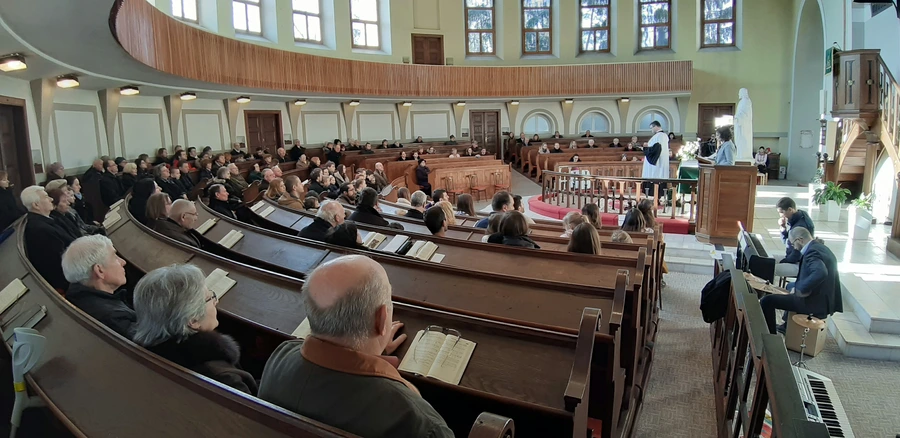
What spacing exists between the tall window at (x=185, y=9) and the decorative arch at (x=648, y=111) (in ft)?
46.6

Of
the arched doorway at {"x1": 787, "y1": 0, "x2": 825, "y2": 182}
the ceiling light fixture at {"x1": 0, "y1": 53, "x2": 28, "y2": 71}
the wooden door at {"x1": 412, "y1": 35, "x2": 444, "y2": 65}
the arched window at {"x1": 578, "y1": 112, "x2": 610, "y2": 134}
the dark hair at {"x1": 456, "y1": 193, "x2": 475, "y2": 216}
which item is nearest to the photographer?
the ceiling light fixture at {"x1": 0, "y1": 53, "x2": 28, "y2": 71}

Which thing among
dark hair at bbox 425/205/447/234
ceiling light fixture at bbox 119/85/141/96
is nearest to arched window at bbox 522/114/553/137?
ceiling light fixture at bbox 119/85/141/96

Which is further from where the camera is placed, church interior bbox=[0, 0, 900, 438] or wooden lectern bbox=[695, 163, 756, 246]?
wooden lectern bbox=[695, 163, 756, 246]

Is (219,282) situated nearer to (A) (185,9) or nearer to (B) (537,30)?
(A) (185,9)

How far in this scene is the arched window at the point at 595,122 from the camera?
19.5 m

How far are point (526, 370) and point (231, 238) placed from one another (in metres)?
3.64

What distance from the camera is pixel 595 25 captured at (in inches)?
742

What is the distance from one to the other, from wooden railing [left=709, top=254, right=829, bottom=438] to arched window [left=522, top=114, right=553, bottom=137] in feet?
51.4

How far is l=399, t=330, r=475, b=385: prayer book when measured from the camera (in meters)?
2.12

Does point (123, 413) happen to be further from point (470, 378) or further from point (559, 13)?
point (559, 13)

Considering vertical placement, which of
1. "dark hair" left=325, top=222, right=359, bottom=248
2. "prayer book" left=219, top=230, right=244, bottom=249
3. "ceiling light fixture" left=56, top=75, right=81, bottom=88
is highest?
"ceiling light fixture" left=56, top=75, right=81, bottom=88

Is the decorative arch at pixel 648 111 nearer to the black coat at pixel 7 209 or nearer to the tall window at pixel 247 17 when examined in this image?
the tall window at pixel 247 17

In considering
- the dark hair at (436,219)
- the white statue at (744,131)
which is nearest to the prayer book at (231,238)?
the dark hair at (436,219)

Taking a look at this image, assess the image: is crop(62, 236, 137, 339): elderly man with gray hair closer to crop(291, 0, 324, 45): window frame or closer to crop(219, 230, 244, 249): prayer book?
crop(219, 230, 244, 249): prayer book
